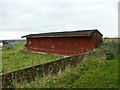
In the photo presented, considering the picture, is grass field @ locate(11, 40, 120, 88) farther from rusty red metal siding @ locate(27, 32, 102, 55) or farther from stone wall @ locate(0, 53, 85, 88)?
rusty red metal siding @ locate(27, 32, 102, 55)

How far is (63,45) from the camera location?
92.3 feet

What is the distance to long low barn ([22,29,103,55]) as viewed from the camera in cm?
2538

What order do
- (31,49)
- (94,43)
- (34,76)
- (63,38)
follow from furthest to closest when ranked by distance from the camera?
(31,49), (63,38), (94,43), (34,76)

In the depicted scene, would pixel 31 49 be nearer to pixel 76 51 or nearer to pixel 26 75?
pixel 76 51

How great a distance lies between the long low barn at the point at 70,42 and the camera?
2538 cm

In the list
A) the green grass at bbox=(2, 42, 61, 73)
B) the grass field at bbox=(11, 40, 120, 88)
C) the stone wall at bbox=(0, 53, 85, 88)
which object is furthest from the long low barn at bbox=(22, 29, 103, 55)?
the grass field at bbox=(11, 40, 120, 88)

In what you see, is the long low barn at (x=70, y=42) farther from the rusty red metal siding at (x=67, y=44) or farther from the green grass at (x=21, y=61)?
the green grass at (x=21, y=61)

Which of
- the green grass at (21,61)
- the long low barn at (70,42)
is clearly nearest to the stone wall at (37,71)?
the green grass at (21,61)

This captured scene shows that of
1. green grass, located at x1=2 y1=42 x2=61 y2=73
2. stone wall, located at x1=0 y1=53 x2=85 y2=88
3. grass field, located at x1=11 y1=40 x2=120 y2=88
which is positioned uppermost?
stone wall, located at x1=0 y1=53 x2=85 y2=88

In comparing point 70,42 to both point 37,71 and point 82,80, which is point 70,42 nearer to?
point 37,71

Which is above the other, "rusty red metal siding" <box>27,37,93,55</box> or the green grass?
"rusty red metal siding" <box>27,37,93,55</box>

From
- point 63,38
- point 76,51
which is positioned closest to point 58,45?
point 63,38

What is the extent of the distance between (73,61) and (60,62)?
180cm

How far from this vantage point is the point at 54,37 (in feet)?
98.2
